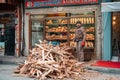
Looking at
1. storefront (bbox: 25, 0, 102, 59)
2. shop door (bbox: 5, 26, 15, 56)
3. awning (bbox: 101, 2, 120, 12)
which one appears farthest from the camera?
shop door (bbox: 5, 26, 15, 56)

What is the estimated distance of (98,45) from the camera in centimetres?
1645

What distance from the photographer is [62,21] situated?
17.7 meters

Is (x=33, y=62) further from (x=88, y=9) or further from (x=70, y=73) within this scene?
(x=88, y=9)

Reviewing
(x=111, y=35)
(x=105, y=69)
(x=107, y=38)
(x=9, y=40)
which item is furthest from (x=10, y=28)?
(x=105, y=69)

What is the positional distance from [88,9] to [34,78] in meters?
6.51

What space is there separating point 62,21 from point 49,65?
6297 millimetres

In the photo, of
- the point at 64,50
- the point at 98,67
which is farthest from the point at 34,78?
the point at 98,67

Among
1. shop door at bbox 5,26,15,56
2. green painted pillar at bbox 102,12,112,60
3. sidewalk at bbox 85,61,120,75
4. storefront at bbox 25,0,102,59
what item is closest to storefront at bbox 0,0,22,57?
shop door at bbox 5,26,15,56

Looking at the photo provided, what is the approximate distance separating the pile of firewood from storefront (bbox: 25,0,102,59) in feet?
11.8

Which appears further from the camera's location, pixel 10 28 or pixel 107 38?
pixel 10 28

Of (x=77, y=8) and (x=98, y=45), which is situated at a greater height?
(x=77, y=8)

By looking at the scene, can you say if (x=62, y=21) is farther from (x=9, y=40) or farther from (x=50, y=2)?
(x=9, y=40)

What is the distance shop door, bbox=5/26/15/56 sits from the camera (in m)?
19.5

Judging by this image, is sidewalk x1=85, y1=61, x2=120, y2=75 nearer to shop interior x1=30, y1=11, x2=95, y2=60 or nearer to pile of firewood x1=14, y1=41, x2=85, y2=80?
pile of firewood x1=14, y1=41, x2=85, y2=80
